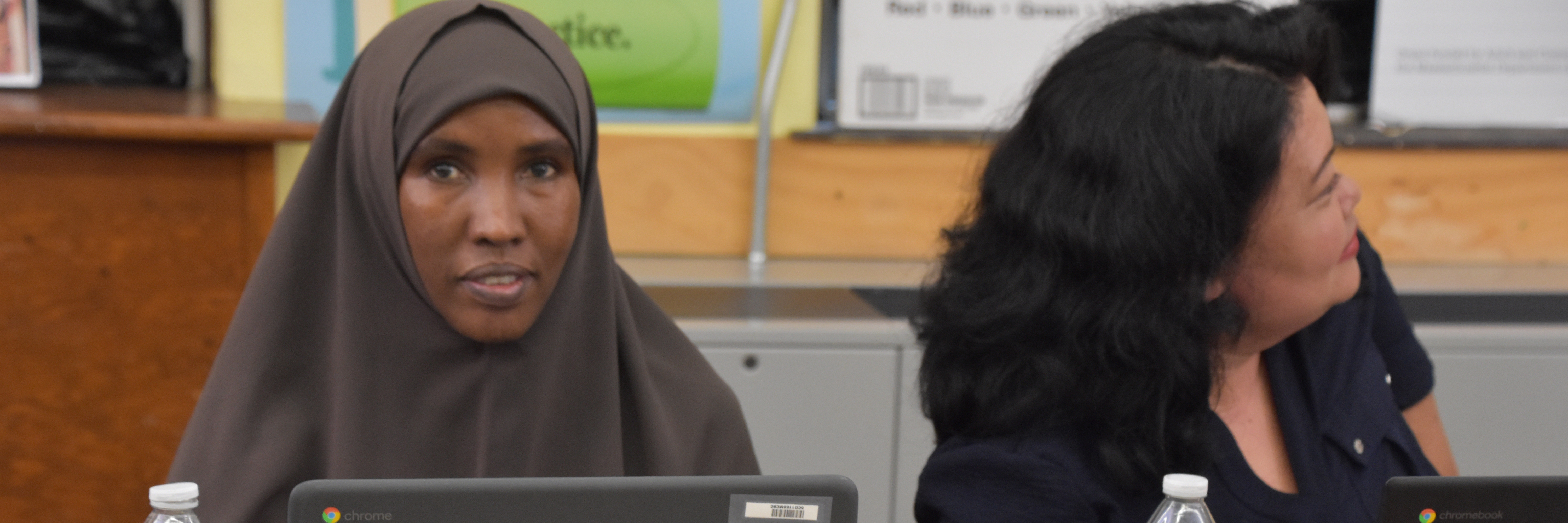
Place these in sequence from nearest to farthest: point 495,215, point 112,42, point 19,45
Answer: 1. point 495,215
2. point 19,45
3. point 112,42

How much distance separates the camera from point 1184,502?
0.85m

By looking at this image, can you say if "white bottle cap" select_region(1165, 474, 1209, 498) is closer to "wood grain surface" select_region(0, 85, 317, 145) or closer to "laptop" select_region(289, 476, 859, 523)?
"laptop" select_region(289, 476, 859, 523)

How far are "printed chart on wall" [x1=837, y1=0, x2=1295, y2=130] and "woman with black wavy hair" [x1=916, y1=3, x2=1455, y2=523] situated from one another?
104 cm

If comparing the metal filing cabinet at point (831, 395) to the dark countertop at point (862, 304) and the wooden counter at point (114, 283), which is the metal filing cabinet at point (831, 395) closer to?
the dark countertop at point (862, 304)

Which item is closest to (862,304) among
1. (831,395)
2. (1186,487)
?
(831,395)

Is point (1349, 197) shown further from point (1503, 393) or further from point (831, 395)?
point (1503, 393)

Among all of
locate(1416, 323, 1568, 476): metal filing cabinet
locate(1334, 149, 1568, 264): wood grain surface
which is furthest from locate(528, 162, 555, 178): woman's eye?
locate(1334, 149, 1568, 264): wood grain surface

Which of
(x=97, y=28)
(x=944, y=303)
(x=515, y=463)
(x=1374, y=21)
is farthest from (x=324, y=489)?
(x=1374, y=21)

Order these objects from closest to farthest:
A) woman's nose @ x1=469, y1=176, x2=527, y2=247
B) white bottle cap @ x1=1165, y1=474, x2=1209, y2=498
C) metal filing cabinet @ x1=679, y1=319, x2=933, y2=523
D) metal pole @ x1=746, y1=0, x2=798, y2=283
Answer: white bottle cap @ x1=1165, y1=474, x2=1209, y2=498 → woman's nose @ x1=469, y1=176, x2=527, y2=247 → metal filing cabinet @ x1=679, y1=319, x2=933, y2=523 → metal pole @ x1=746, y1=0, x2=798, y2=283

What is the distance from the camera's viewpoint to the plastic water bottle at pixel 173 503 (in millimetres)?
734

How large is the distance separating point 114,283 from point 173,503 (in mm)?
1018

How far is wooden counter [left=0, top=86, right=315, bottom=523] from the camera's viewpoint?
61.7 inches

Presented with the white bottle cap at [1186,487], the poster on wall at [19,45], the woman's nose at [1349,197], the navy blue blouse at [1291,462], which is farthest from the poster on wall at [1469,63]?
the poster on wall at [19,45]

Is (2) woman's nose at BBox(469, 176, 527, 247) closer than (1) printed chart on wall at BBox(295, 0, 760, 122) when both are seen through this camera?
Yes
